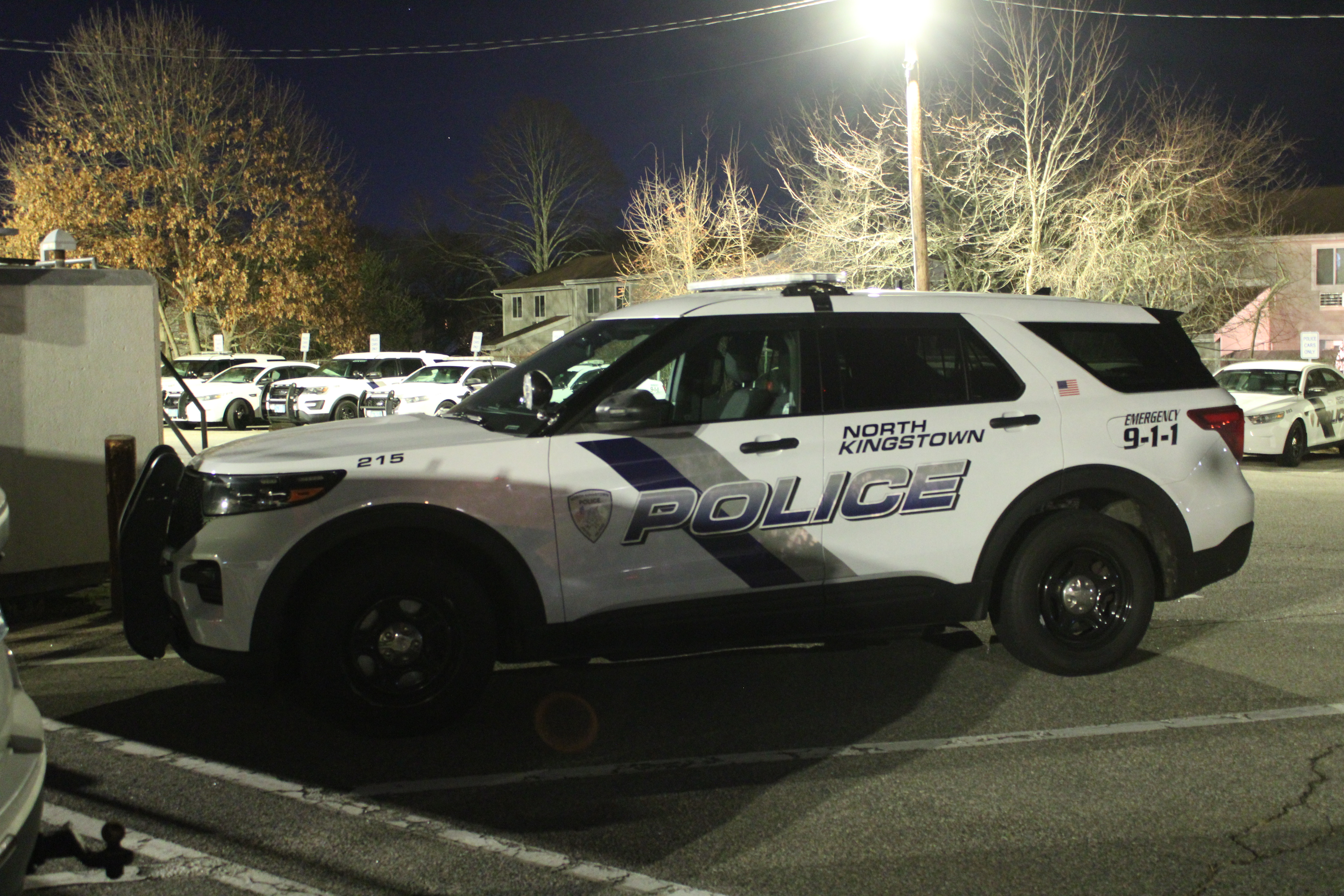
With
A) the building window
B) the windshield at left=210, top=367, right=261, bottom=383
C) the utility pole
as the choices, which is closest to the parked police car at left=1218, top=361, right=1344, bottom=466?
the utility pole

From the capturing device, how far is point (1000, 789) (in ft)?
13.6

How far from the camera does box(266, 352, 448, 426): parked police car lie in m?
26.2

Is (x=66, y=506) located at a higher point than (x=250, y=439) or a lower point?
lower

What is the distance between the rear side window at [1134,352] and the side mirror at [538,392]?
7.61 ft

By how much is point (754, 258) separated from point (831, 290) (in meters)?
29.3

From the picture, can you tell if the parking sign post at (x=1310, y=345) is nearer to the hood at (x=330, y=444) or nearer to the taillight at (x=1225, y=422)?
the taillight at (x=1225, y=422)

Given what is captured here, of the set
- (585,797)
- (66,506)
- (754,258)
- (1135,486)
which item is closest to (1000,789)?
(585,797)

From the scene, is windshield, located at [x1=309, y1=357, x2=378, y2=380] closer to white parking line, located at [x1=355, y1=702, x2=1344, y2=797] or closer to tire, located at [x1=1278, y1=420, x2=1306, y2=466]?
tire, located at [x1=1278, y1=420, x2=1306, y2=466]

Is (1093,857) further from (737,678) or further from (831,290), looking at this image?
(831,290)

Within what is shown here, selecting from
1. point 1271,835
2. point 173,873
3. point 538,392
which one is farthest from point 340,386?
point 1271,835

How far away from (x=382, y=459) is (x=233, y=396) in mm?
24104

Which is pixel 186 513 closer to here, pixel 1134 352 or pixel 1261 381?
pixel 1134 352

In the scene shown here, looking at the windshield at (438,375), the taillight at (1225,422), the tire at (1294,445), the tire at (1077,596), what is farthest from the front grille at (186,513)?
the windshield at (438,375)

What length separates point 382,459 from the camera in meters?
4.56
